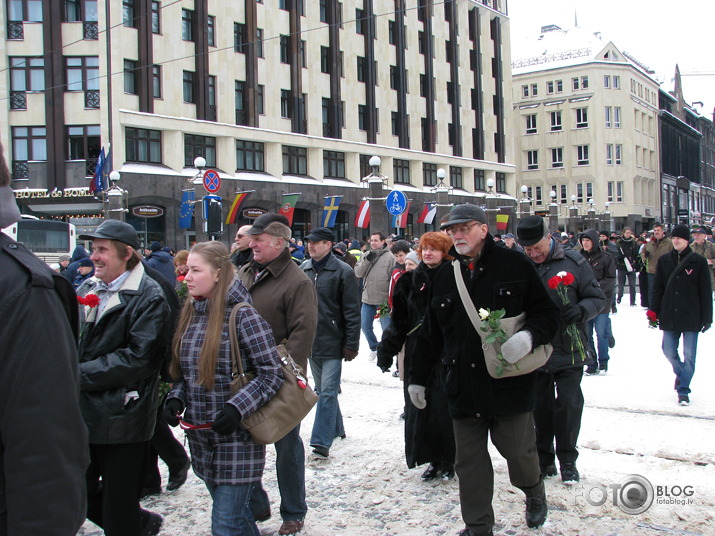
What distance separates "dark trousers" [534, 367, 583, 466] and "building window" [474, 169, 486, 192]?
47.9 meters

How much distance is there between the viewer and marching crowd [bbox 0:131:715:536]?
1.87 metres

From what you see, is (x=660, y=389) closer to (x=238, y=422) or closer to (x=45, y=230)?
(x=238, y=422)

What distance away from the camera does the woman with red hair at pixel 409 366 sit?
5.23 m

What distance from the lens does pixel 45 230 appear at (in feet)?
80.9

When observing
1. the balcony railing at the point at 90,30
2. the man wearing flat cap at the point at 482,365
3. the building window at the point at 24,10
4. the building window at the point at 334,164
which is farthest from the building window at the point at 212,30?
the man wearing flat cap at the point at 482,365

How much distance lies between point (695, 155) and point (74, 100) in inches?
3569

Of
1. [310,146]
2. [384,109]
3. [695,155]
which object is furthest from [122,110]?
[695,155]

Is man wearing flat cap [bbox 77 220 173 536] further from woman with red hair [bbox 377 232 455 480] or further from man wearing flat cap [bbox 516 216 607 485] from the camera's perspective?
man wearing flat cap [bbox 516 216 607 485]

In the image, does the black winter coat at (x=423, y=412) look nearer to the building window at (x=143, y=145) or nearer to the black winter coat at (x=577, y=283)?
the black winter coat at (x=577, y=283)

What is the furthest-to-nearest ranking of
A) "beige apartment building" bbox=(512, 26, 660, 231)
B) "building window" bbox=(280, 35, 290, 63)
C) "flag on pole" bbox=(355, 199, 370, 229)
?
"beige apartment building" bbox=(512, 26, 660, 231)
"building window" bbox=(280, 35, 290, 63)
"flag on pole" bbox=(355, 199, 370, 229)

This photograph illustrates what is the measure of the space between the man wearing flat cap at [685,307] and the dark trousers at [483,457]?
415 cm

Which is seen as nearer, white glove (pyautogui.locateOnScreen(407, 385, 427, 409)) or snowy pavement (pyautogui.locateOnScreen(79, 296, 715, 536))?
white glove (pyautogui.locateOnScreen(407, 385, 427, 409))

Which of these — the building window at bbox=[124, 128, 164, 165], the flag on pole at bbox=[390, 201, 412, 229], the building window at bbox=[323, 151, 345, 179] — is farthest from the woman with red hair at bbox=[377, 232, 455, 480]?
the building window at bbox=[323, 151, 345, 179]

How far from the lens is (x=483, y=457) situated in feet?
13.3
